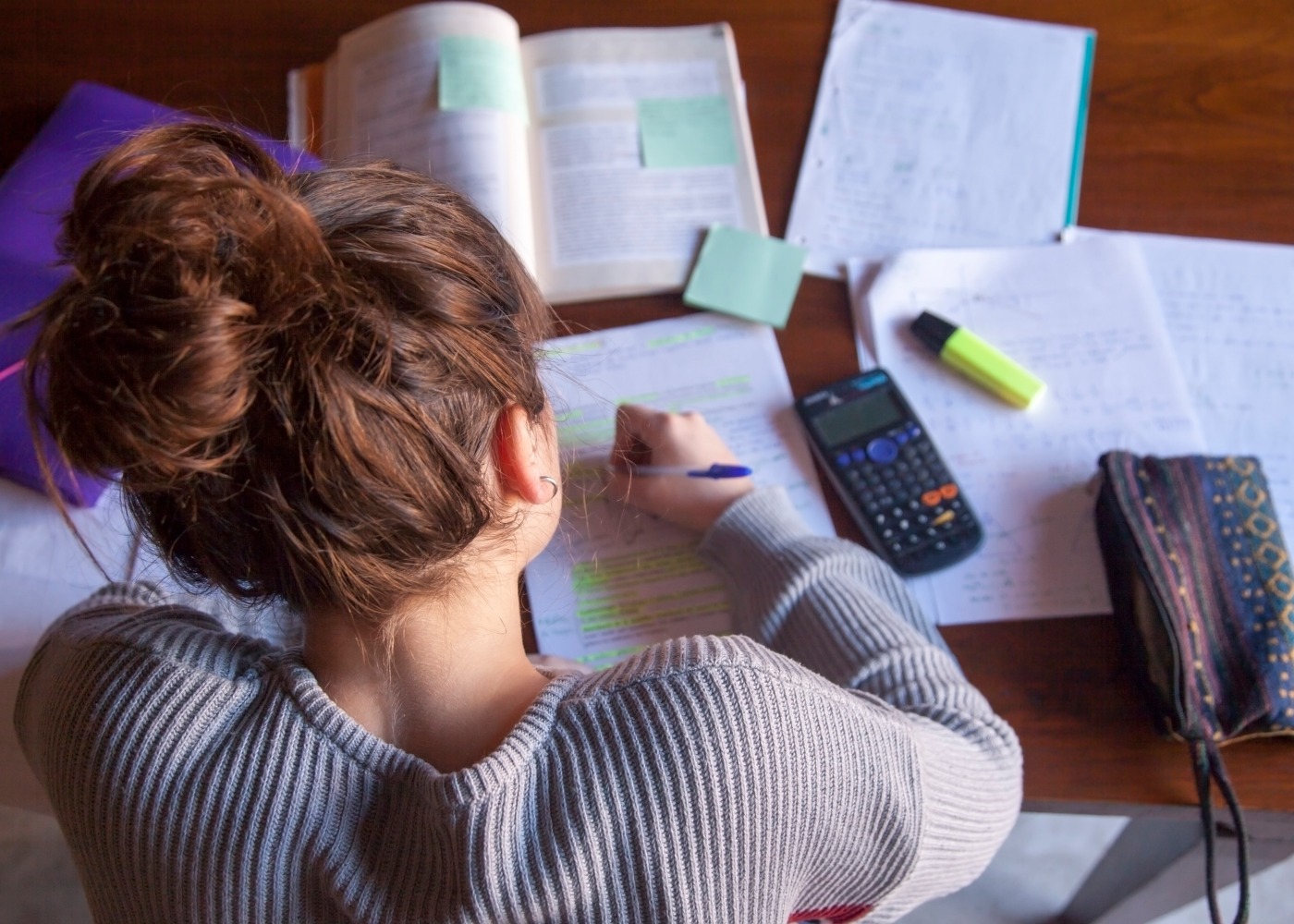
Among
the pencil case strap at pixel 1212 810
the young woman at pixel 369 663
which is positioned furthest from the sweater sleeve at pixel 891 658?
the pencil case strap at pixel 1212 810

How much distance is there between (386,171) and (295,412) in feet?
0.53

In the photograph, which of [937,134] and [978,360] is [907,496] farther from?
[937,134]

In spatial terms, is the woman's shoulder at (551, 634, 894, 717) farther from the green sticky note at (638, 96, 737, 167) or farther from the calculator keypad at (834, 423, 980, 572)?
the green sticky note at (638, 96, 737, 167)

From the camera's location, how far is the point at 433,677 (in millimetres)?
476

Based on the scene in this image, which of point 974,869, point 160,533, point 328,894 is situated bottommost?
point 974,869

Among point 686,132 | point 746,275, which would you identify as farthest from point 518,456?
point 686,132

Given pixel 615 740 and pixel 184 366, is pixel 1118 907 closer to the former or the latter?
pixel 615 740

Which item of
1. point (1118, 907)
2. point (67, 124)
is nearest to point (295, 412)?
point (67, 124)

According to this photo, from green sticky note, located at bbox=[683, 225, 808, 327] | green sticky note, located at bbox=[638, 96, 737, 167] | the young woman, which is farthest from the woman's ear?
green sticky note, located at bbox=[638, 96, 737, 167]

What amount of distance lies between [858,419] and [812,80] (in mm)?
352

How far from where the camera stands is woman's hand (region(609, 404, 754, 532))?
0.68m

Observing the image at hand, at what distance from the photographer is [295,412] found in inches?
13.8

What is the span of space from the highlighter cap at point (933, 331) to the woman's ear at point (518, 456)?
0.39 m

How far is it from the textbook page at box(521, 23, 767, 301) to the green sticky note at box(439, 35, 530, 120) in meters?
0.03
